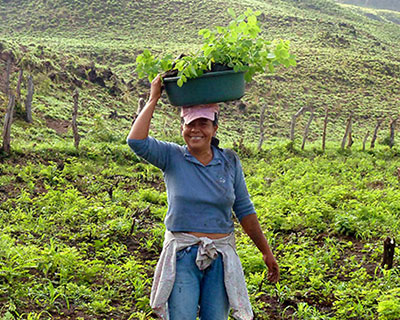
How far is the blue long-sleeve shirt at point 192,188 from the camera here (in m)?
2.88

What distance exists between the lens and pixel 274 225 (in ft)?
25.7

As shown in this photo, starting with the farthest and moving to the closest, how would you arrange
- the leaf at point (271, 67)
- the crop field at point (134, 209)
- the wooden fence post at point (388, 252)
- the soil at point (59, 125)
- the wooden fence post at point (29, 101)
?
the soil at point (59, 125)
the wooden fence post at point (29, 101)
the wooden fence post at point (388, 252)
the crop field at point (134, 209)
the leaf at point (271, 67)

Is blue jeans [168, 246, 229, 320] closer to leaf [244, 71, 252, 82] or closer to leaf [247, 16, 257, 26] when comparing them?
leaf [244, 71, 252, 82]

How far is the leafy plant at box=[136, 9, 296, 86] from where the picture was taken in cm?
295

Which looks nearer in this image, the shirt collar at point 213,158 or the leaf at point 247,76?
the shirt collar at point 213,158

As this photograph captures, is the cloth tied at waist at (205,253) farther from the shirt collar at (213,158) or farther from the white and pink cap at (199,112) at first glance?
the white and pink cap at (199,112)

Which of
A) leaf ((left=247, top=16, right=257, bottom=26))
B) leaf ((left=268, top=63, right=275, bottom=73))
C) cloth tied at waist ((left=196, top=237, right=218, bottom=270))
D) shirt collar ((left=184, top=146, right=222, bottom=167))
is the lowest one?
cloth tied at waist ((left=196, top=237, right=218, bottom=270))

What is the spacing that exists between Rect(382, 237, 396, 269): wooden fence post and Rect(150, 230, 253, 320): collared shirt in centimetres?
334

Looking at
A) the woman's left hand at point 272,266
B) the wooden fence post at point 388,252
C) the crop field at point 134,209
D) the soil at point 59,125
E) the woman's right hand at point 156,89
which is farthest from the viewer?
the soil at point 59,125

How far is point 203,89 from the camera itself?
2.93 meters

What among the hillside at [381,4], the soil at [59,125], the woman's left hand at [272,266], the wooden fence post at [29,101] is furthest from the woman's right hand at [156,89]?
the hillside at [381,4]

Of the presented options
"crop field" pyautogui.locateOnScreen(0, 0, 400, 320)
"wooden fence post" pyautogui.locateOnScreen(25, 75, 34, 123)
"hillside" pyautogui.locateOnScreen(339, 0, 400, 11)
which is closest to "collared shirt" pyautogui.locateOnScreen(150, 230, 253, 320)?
"crop field" pyautogui.locateOnScreen(0, 0, 400, 320)

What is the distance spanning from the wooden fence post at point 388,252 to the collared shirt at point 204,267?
10.9ft

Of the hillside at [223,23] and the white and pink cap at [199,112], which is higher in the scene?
the hillside at [223,23]
